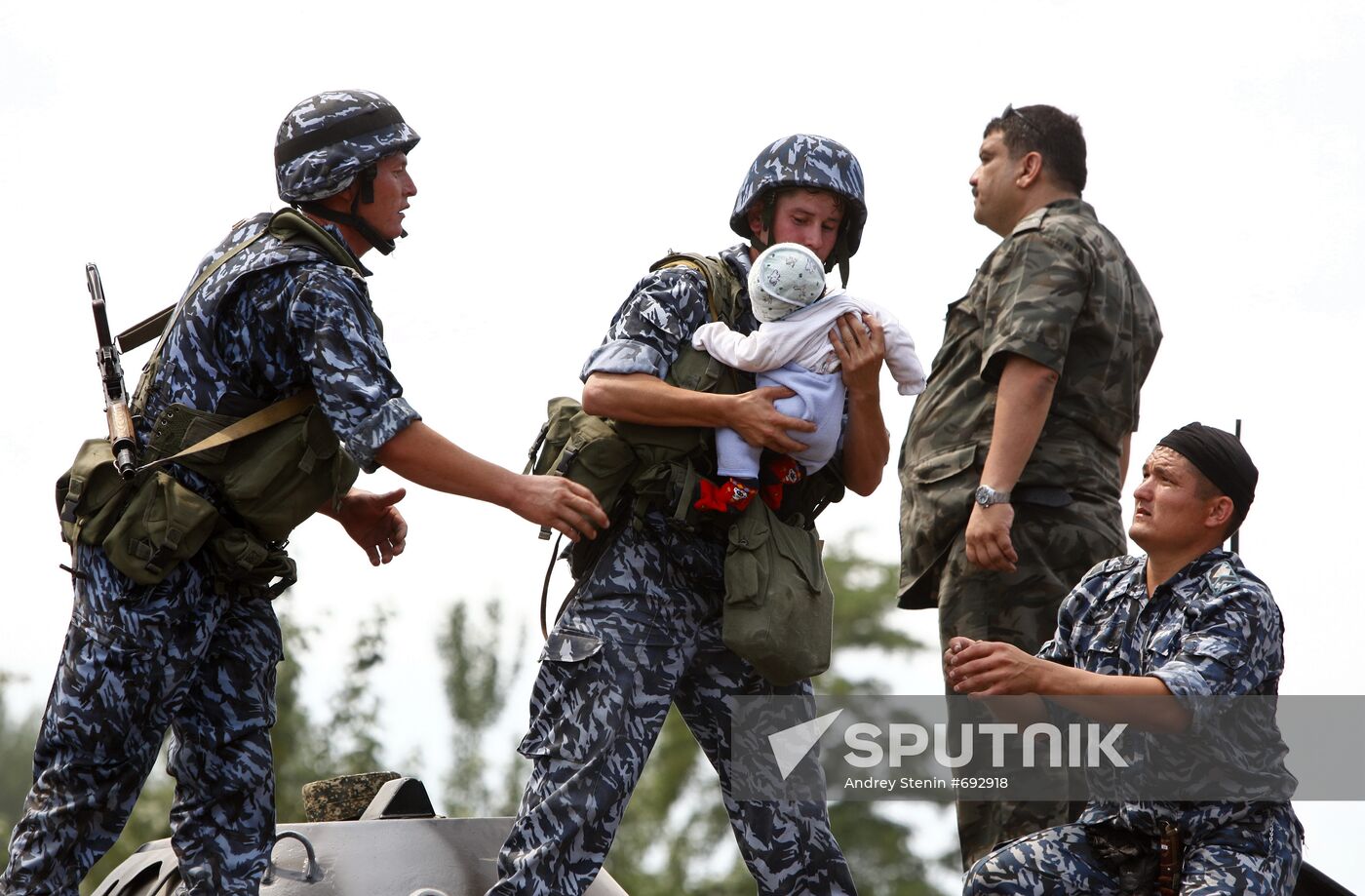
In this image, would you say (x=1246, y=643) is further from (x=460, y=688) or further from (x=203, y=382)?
(x=460, y=688)

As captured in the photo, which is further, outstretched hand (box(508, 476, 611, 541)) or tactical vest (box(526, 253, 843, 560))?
tactical vest (box(526, 253, 843, 560))

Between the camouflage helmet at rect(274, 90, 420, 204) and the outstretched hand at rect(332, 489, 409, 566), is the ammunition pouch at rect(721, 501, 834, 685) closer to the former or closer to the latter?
the outstretched hand at rect(332, 489, 409, 566)

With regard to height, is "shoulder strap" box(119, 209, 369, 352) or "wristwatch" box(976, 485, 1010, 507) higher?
"shoulder strap" box(119, 209, 369, 352)

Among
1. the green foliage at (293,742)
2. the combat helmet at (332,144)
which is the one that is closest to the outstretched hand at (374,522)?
the combat helmet at (332,144)

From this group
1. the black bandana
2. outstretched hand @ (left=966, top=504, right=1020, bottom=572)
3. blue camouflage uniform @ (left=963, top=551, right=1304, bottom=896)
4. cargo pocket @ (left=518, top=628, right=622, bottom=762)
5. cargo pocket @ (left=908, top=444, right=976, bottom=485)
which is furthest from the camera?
cargo pocket @ (left=908, top=444, right=976, bottom=485)

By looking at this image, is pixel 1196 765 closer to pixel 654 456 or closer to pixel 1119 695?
pixel 1119 695

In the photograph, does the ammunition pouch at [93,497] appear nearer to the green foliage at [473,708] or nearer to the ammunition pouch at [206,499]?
the ammunition pouch at [206,499]

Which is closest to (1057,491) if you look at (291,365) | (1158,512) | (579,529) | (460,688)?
(1158,512)

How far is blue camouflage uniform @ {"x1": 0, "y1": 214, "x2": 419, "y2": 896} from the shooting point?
4551 millimetres

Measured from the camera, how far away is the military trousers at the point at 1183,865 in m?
4.69

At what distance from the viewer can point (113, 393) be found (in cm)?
481

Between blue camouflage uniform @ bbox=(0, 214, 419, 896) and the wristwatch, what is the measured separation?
189cm

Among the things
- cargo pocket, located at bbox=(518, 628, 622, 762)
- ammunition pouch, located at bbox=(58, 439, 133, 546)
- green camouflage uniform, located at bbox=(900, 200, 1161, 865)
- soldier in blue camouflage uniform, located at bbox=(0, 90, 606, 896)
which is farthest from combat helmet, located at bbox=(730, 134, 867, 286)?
ammunition pouch, located at bbox=(58, 439, 133, 546)

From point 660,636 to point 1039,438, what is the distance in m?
1.52
